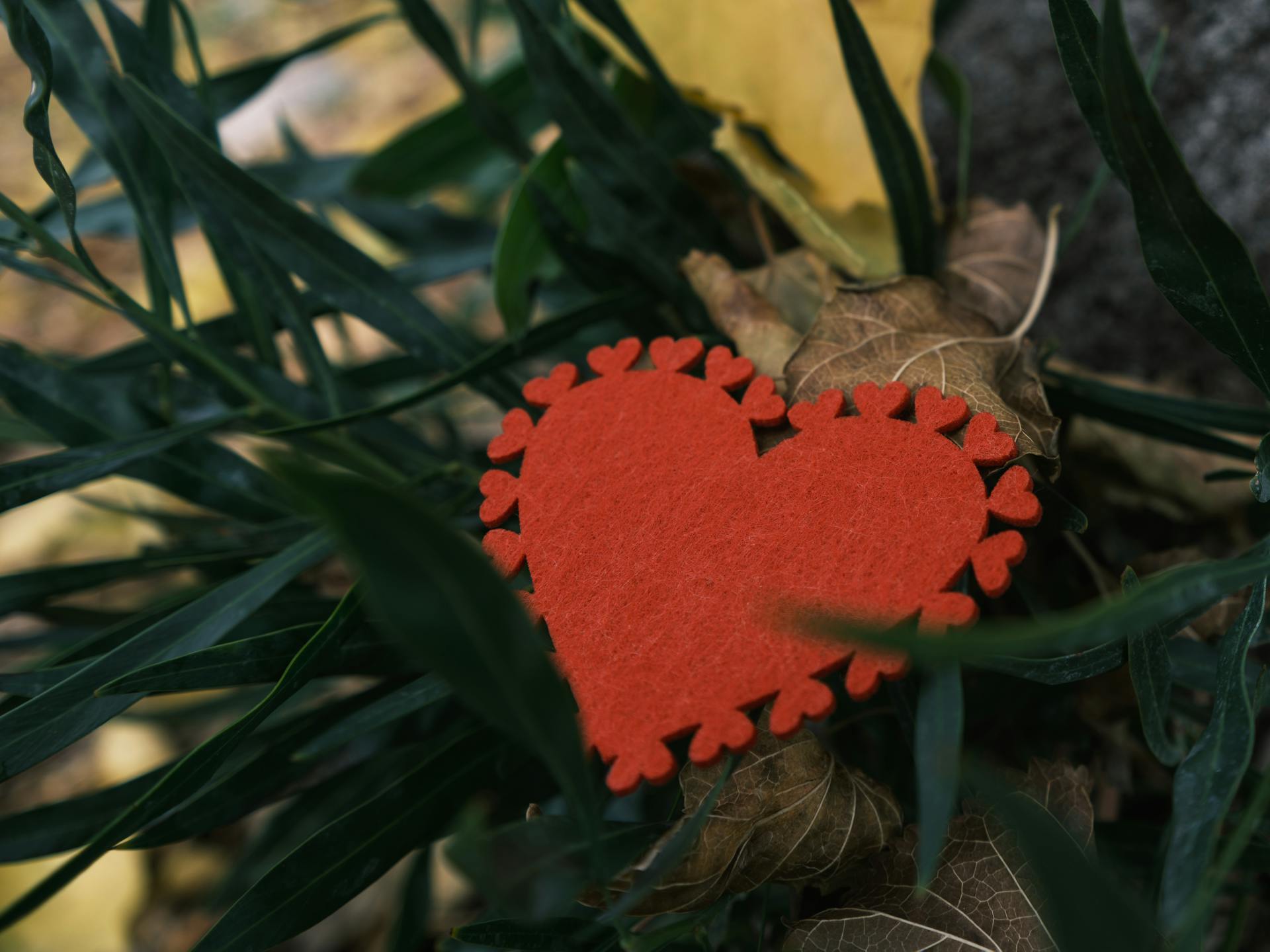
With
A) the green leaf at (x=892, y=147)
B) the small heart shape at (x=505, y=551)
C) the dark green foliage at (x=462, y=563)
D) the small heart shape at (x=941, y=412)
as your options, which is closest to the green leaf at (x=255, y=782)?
the dark green foliage at (x=462, y=563)

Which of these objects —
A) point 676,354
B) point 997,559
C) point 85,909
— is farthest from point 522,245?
point 85,909

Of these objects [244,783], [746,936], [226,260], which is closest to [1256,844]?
[746,936]

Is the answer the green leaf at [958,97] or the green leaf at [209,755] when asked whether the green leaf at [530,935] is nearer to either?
the green leaf at [209,755]

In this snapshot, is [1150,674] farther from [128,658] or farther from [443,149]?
[443,149]

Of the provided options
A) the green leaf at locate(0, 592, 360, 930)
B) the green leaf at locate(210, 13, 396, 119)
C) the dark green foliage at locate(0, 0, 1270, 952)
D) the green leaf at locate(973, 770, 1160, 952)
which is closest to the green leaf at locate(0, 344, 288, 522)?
the dark green foliage at locate(0, 0, 1270, 952)

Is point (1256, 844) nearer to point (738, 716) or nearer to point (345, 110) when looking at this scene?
point (738, 716)

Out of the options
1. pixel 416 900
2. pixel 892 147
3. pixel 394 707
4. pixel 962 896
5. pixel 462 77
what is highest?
pixel 462 77
